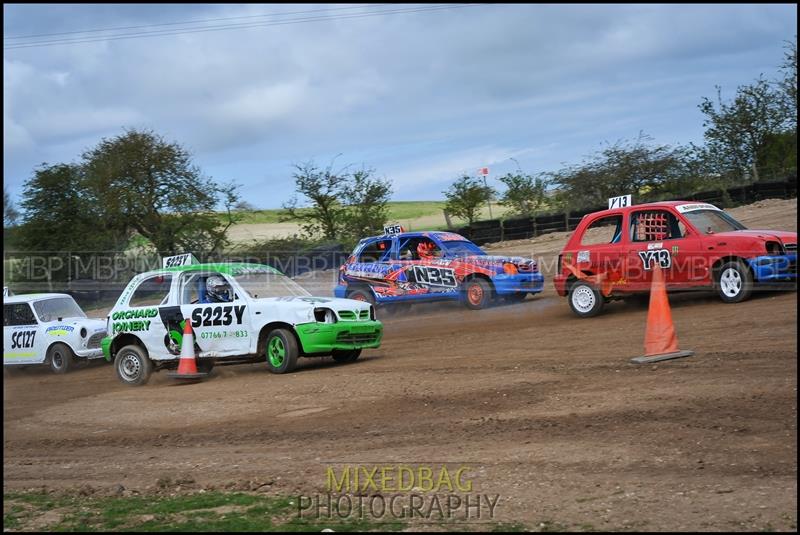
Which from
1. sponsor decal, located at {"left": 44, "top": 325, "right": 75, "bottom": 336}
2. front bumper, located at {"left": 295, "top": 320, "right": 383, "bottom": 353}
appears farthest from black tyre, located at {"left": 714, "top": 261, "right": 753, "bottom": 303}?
sponsor decal, located at {"left": 44, "top": 325, "right": 75, "bottom": 336}

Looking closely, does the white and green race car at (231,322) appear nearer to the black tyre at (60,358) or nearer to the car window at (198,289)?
the car window at (198,289)

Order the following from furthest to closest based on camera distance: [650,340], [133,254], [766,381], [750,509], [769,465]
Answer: [133,254], [650,340], [766,381], [769,465], [750,509]

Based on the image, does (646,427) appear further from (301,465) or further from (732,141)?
(732,141)

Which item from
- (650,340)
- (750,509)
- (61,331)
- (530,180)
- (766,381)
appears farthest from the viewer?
(530,180)

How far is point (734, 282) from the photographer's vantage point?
1425 centimetres

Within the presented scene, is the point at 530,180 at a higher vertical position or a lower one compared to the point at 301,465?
higher

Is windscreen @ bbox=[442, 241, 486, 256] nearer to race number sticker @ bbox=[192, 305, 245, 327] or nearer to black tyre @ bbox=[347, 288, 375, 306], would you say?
black tyre @ bbox=[347, 288, 375, 306]

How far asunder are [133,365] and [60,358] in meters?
4.11

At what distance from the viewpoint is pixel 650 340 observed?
11.1 metres

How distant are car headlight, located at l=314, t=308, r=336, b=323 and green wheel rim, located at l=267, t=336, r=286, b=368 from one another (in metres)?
0.63

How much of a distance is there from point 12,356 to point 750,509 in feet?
51.4

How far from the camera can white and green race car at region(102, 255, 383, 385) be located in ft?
44.8

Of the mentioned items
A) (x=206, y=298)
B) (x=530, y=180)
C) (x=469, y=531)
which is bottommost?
(x=469, y=531)

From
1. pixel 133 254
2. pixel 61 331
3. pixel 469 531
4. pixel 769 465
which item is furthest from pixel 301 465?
pixel 133 254
